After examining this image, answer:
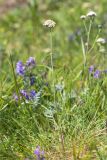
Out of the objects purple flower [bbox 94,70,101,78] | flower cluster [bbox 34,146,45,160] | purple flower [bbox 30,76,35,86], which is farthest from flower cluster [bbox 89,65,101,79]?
flower cluster [bbox 34,146,45,160]

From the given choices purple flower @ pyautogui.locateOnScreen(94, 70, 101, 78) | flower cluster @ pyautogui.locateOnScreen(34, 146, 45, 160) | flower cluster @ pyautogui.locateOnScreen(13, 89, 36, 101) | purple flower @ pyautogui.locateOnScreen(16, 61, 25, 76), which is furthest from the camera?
purple flower @ pyautogui.locateOnScreen(16, 61, 25, 76)

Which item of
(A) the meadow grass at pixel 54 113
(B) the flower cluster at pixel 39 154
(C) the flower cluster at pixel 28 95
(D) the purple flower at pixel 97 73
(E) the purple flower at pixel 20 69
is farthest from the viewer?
(E) the purple flower at pixel 20 69

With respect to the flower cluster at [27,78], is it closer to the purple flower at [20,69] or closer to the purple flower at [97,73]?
the purple flower at [20,69]

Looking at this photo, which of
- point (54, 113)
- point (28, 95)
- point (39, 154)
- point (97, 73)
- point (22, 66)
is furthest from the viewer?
point (22, 66)

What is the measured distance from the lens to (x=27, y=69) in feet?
11.7

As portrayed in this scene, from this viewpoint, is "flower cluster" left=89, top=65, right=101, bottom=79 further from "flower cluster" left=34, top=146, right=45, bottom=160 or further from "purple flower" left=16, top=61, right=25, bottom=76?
"flower cluster" left=34, top=146, right=45, bottom=160

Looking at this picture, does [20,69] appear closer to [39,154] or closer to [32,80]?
[32,80]

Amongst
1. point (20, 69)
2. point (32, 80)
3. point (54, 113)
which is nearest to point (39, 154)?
point (54, 113)

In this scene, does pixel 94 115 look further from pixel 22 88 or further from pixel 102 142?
pixel 22 88

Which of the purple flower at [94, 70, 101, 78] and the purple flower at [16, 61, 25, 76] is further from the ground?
the purple flower at [16, 61, 25, 76]

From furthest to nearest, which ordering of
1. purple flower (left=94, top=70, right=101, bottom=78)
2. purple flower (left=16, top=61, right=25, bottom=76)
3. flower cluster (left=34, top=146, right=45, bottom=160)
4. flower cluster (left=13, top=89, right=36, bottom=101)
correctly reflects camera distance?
purple flower (left=16, top=61, right=25, bottom=76)
purple flower (left=94, top=70, right=101, bottom=78)
flower cluster (left=13, top=89, right=36, bottom=101)
flower cluster (left=34, top=146, right=45, bottom=160)

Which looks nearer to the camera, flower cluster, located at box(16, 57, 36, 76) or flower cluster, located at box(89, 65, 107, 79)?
flower cluster, located at box(89, 65, 107, 79)

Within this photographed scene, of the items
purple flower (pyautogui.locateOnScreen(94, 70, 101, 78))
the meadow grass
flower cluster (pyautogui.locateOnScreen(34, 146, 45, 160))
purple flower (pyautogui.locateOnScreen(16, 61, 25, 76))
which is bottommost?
flower cluster (pyautogui.locateOnScreen(34, 146, 45, 160))

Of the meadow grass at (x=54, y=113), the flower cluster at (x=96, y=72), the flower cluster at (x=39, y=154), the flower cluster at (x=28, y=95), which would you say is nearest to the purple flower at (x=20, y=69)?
the meadow grass at (x=54, y=113)
